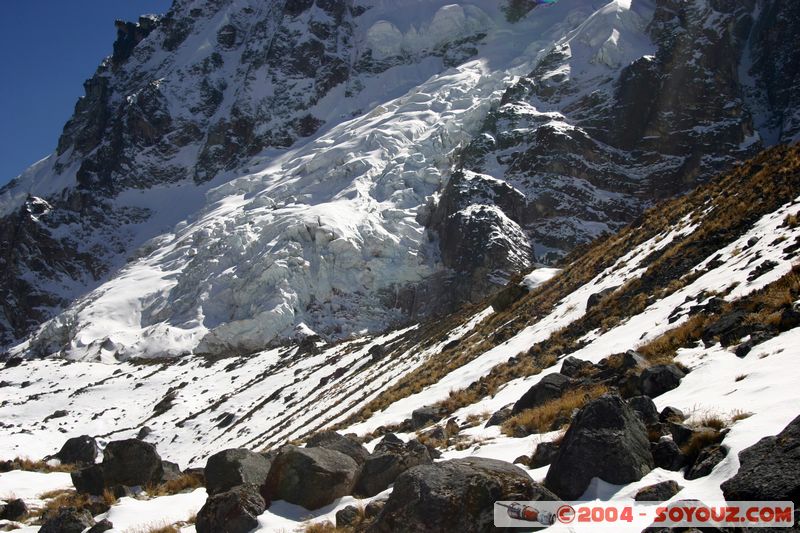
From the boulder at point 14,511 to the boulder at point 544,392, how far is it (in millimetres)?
8692

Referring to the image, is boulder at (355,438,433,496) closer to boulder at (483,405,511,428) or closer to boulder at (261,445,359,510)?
boulder at (261,445,359,510)

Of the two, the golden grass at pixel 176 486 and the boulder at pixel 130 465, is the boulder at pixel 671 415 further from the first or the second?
the boulder at pixel 130 465

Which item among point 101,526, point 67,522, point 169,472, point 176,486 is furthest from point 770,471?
point 169,472

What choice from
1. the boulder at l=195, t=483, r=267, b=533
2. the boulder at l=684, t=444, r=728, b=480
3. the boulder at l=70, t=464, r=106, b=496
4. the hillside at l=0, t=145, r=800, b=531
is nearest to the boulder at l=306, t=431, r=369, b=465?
the hillside at l=0, t=145, r=800, b=531

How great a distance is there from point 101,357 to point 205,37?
4773 inches

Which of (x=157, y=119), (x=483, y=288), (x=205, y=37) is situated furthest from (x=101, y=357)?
(x=205, y=37)

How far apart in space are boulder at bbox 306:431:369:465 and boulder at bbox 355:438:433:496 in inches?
47.6

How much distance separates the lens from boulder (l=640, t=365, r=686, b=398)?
9672mm

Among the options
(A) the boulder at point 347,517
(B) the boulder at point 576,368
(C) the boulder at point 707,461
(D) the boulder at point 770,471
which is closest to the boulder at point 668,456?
(C) the boulder at point 707,461

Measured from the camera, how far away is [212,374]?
63812 mm

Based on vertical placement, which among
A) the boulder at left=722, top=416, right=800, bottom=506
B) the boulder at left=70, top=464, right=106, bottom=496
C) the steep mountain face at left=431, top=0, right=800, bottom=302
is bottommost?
the steep mountain face at left=431, top=0, right=800, bottom=302

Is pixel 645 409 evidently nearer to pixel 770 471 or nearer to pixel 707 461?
pixel 707 461

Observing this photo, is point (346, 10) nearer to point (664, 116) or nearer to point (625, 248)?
point (664, 116)

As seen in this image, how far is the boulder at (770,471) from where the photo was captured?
5477 mm
